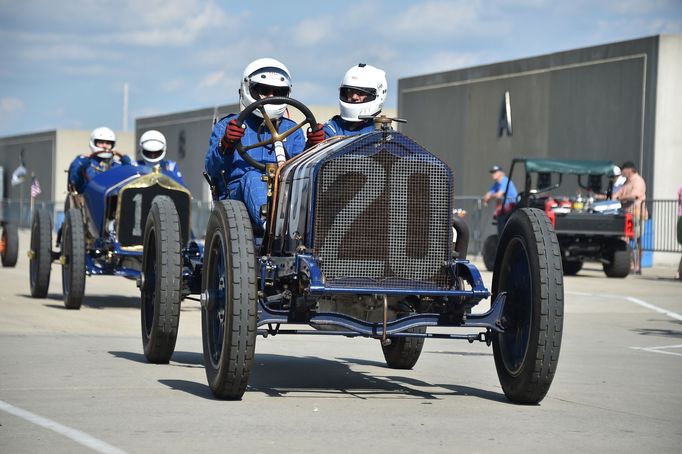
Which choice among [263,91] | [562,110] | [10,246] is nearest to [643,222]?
[562,110]

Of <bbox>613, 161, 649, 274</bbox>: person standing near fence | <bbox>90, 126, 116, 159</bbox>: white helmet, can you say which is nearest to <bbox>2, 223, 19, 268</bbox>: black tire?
<bbox>90, 126, 116, 159</bbox>: white helmet

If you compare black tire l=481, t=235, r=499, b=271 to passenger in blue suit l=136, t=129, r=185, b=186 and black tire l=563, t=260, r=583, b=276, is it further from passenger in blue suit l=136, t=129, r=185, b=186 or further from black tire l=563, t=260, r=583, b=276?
passenger in blue suit l=136, t=129, r=185, b=186

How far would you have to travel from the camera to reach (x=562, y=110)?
33.0 metres

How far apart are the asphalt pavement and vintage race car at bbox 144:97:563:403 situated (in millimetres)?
370

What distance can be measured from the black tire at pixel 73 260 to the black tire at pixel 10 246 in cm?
748

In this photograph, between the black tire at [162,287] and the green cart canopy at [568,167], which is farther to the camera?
the green cart canopy at [568,167]

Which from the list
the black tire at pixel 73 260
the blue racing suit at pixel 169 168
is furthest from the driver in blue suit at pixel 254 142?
the blue racing suit at pixel 169 168

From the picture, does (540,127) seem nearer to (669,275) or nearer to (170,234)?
(669,275)

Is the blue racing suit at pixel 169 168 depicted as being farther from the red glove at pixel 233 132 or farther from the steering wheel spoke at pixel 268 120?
the red glove at pixel 233 132

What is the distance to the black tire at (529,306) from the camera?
25.5 feet

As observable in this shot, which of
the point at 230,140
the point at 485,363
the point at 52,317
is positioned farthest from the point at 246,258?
the point at 52,317

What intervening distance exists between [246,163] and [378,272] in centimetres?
207

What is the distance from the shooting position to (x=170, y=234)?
973 centimetres

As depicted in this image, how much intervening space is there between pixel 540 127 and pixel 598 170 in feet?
25.3
